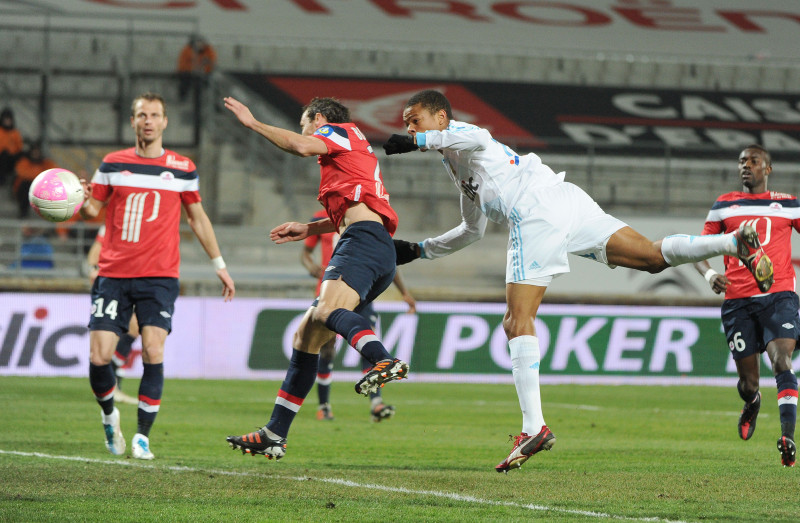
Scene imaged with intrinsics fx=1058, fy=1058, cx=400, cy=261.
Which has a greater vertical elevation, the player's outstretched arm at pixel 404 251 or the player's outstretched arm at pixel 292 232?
the player's outstretched arm at pixel 292 232

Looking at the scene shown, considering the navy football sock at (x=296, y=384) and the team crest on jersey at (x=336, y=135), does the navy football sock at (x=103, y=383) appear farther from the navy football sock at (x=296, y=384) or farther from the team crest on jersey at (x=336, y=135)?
the team crest on jersey at (x=336, y=135)

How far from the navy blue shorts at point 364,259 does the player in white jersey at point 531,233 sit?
26.1 inches

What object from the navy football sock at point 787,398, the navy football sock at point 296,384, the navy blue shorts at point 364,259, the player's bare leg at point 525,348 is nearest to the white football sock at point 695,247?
the player's bare leg at point 525,348

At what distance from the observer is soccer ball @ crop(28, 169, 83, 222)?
748 cm

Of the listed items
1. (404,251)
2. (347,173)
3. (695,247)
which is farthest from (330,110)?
(695,247)

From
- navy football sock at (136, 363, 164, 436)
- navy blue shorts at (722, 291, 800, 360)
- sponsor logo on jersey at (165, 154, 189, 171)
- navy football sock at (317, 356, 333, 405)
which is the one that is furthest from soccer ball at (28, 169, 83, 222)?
navy blue shorts at (722, 291, 800, 360)

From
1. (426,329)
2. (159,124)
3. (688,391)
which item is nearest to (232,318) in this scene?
(426,329)

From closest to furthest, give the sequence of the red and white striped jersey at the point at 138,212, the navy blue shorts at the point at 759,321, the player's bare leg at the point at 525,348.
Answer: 1. the player's bare leg at the point at 525,348
2. the red and white striped jersey at the point at 138,212
3. the navy blue shorts at the point at 759,321

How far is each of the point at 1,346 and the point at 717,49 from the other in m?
19.0

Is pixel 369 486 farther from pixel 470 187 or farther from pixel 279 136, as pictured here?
pixel 279 136

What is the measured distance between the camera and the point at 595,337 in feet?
57.5

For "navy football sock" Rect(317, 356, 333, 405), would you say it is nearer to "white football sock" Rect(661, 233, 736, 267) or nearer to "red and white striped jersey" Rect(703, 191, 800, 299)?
"red and white striped jersey" Rect(703, 191, 800, 299)

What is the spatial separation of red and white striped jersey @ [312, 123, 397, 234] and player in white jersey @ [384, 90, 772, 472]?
35 cm

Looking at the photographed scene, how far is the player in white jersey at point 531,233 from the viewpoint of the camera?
6332 millimetres
